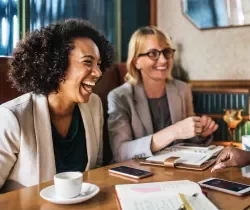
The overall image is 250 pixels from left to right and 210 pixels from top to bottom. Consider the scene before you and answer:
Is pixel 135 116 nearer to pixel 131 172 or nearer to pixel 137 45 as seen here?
pixel 137 45

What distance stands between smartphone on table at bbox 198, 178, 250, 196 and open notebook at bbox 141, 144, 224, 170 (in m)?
0.19

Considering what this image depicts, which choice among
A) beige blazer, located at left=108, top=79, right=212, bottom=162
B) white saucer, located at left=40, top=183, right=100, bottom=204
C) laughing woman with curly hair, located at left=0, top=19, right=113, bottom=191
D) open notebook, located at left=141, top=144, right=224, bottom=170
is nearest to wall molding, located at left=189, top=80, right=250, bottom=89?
beige blazer, located at left=108, top=79, right=212, bottom=162

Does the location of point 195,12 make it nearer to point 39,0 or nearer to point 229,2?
point 229,2

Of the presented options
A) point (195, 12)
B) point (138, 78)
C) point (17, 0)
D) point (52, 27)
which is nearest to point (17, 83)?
point (52, 27)

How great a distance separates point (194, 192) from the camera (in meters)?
0.96

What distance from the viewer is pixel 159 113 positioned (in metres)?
1.92

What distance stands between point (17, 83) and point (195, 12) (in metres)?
1.82

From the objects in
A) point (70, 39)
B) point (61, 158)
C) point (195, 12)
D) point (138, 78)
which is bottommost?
point (61, 158)

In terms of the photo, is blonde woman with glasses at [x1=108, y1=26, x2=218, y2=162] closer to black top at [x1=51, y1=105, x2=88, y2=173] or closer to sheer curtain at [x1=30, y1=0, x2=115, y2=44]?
black top at [x1=51, y1=105, x2=88, y2=173]

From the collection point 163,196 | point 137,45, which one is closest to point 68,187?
point 163,196

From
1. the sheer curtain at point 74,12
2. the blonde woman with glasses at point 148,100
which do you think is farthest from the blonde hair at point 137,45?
the sheer curtain at point 74,12

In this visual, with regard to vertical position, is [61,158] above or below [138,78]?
below

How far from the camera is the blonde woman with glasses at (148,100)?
1697 millimetres

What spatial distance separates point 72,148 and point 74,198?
0.58 metres
